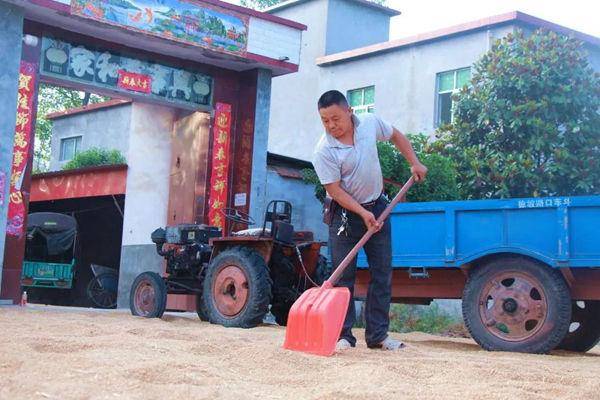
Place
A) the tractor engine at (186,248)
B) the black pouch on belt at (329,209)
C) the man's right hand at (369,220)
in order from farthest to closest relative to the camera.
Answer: the tractor engine at (186,248), the black pouch on belt at (329,209), the man's right hand at (369,220)

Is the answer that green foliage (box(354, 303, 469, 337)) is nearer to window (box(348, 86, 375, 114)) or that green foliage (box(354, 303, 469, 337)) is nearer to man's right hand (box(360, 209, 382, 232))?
man's right hand (box(360, 209, 382, 232))

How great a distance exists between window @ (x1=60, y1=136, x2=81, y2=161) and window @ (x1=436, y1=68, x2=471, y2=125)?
8909 millimetres

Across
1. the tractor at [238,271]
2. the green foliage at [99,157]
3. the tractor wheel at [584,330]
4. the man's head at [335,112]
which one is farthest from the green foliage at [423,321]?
the green foliage at [99,157]

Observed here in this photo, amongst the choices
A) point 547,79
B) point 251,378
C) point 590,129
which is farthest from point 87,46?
point 251,378

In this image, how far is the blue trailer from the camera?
6.42m

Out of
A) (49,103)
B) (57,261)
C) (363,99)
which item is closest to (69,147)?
(57,261)

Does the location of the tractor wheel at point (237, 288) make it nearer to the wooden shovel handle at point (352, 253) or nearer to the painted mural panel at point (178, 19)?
the wooden shovel handle at point (352, 253)

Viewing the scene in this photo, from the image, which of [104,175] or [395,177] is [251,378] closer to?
[395,177]

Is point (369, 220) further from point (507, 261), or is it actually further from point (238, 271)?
point (238, 271)

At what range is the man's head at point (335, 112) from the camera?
536 centimetres

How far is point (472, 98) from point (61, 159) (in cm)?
1222

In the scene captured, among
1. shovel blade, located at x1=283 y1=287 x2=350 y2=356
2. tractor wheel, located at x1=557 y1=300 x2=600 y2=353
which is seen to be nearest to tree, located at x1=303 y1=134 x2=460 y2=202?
tractor wheel, located at x1=557 y1=300 x2=600 y2=353

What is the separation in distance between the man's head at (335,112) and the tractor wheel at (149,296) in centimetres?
459

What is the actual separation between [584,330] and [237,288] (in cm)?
340
